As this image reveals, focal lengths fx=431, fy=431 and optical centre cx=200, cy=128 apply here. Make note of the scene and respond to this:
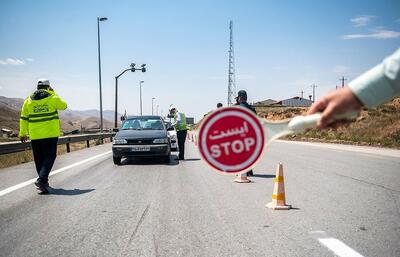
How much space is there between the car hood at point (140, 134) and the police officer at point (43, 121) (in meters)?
5.39

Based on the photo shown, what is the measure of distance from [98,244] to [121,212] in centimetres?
170

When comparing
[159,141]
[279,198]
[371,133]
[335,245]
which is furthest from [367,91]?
[371,133]

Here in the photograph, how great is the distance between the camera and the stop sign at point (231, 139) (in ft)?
6.52

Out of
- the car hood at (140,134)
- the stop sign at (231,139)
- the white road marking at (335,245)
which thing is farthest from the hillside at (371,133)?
the stop sign at (231,139)

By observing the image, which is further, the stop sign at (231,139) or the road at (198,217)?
the road at (198,217)

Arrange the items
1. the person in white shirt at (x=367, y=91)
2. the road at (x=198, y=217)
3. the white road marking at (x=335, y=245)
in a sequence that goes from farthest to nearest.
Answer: the road at (x=198, y=217)
the white road marking at (x=335, y=245)
the person in white shirt at (x=367, y=91)

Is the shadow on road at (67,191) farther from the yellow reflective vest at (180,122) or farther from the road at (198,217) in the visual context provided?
the yellow reflective vest at (180,122)

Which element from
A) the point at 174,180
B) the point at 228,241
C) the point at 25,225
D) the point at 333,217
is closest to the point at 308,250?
the point at 228,241

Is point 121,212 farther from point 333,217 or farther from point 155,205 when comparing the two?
point 333,217

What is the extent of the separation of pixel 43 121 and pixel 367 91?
7.53 meters

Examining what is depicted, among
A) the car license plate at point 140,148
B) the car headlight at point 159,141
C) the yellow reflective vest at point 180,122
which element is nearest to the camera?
the car license plate at point 140,148

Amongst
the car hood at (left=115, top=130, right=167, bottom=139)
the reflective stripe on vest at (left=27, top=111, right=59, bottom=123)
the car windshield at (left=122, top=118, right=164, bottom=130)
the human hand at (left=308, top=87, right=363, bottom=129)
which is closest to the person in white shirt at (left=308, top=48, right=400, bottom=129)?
the human hand at (left=308, top=87, right=363, bottom=129)

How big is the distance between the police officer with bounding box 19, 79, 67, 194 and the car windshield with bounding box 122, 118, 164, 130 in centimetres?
660

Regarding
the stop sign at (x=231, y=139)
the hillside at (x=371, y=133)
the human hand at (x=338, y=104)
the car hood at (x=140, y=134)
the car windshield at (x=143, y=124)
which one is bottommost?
the hillside at (x=371, y=133)
